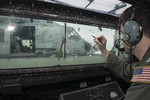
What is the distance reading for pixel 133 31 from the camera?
1.31m

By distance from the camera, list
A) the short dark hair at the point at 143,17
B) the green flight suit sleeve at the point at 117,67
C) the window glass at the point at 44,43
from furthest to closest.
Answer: the green flight suit sleeve at the point at 117,67 → the window glass at the point at 44,43 → the short dark hair at the point at 143,17

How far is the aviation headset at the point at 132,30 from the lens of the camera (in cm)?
127

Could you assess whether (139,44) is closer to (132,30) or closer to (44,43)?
(132,30)

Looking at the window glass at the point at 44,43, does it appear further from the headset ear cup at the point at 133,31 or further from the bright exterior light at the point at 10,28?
the headset ear cup at the point at 133,31

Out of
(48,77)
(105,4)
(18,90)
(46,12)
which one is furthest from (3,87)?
(105,4)

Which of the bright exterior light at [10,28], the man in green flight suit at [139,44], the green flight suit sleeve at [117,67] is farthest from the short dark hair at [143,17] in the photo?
the bright exterior light at [10,28]

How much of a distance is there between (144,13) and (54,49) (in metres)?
0.88

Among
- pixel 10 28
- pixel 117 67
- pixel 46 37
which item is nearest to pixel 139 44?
pixel 117 67

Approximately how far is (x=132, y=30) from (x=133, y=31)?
0.01 meters

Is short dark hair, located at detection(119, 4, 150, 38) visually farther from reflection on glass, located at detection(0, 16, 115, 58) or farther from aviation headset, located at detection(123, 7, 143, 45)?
reflection on glass, located at detection(0, 16, 115, 58)

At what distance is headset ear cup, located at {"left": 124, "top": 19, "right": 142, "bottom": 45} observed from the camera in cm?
126

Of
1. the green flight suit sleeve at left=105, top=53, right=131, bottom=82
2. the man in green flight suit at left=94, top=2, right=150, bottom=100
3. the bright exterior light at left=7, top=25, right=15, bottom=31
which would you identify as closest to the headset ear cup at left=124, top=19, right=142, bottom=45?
the man in green flight suit at left=94, top=2, right=150, bottom=100

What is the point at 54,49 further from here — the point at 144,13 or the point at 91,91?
the point at 144,13

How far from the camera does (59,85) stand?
1725 mm
